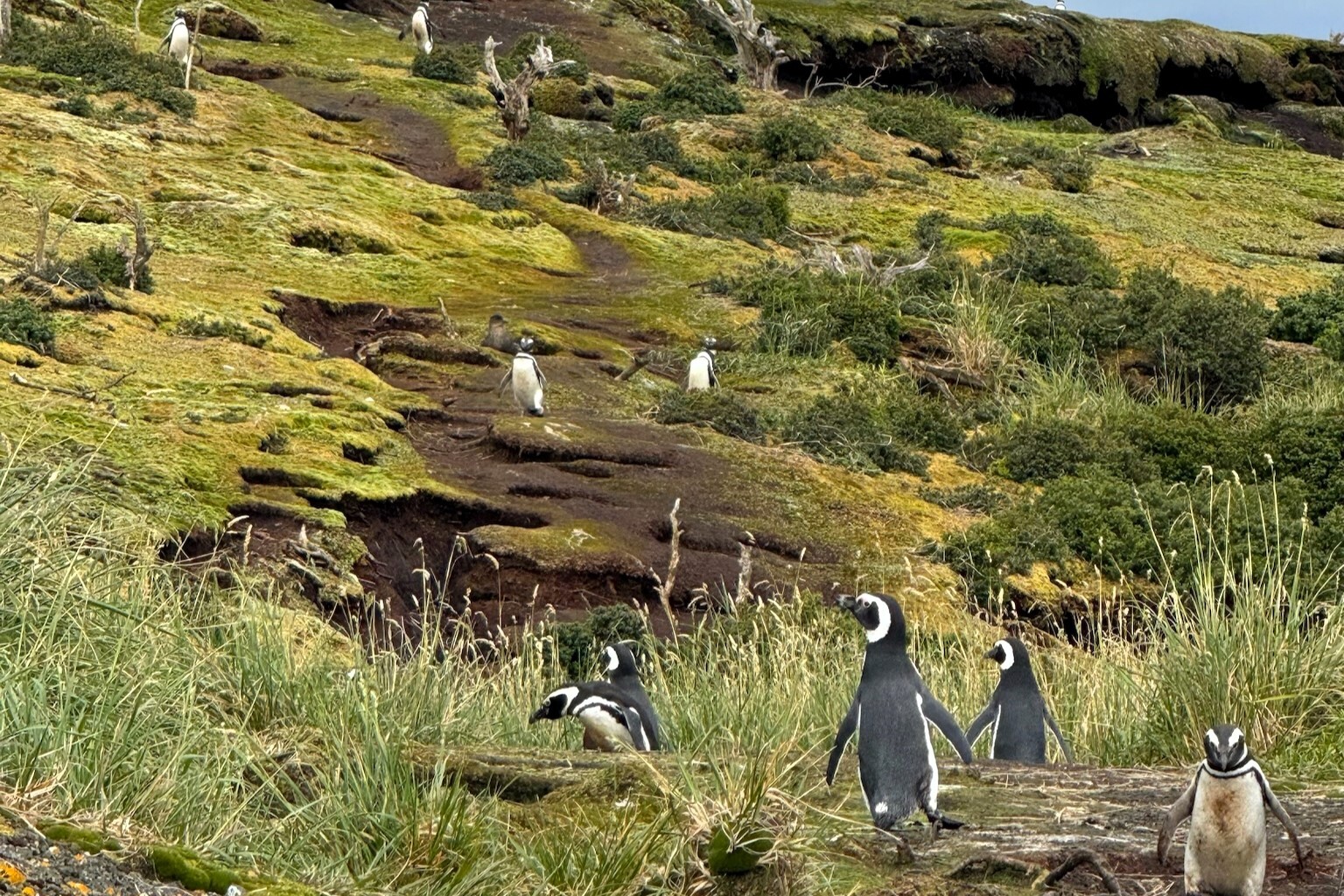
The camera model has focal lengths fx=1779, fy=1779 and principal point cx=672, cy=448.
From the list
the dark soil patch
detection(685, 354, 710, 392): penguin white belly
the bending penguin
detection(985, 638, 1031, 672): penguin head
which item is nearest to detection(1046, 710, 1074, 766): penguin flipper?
detection(985, 638, 1031, 672): penguin head

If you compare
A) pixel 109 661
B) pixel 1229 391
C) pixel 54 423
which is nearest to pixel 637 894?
pixel 109 661

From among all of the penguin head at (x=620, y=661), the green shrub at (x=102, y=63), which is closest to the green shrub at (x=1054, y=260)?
the green shrub at (x=102, y=63)

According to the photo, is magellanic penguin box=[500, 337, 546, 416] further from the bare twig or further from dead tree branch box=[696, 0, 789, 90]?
dead tree branch box=[696, 0, 789, 90]

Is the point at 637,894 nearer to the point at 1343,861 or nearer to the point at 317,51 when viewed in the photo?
the point at 1343,861

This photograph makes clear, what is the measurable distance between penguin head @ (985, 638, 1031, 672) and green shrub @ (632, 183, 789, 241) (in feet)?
62.9

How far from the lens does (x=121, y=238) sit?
1816cm

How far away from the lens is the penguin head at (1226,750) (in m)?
5.30

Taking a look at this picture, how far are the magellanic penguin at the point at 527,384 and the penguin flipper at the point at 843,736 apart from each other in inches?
428

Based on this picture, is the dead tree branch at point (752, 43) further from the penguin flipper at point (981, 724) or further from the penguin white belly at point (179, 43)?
the penguin flipper at point (981, 724)

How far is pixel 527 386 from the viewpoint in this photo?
56.3ft

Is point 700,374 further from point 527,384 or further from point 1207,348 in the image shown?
point 1207,348

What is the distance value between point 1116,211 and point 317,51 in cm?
1581

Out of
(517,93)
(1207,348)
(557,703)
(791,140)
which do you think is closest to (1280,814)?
(557,703)

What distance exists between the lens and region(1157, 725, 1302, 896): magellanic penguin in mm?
5148
